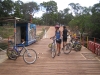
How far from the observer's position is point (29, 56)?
30.0 ft

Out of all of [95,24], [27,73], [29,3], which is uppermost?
[29,3]

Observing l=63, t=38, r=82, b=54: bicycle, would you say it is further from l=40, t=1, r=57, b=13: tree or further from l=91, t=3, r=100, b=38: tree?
l=40, t=1, r=57, b=13: tree

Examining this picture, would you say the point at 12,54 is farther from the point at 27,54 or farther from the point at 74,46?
the point at 74,46

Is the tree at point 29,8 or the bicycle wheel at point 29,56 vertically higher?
the tree at point 29,8

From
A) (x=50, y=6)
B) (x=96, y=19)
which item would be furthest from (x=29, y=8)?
(x=96, y=19)

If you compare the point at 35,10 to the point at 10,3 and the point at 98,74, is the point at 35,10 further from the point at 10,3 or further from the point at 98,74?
the point at 98,74

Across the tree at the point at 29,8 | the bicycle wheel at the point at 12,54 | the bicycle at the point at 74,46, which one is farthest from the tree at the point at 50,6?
the bicycle wheel at the point at 12,54

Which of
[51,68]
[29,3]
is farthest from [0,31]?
[29,3]

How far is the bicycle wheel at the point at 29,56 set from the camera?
9.12 m

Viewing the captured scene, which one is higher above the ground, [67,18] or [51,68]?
[67,18]

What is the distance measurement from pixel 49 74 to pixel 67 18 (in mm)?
78812

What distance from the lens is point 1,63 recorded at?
368 inches

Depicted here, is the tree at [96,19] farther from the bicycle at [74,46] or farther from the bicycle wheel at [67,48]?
the bicycle wheel at [67,48]

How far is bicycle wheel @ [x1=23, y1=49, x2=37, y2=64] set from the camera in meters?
9.12
